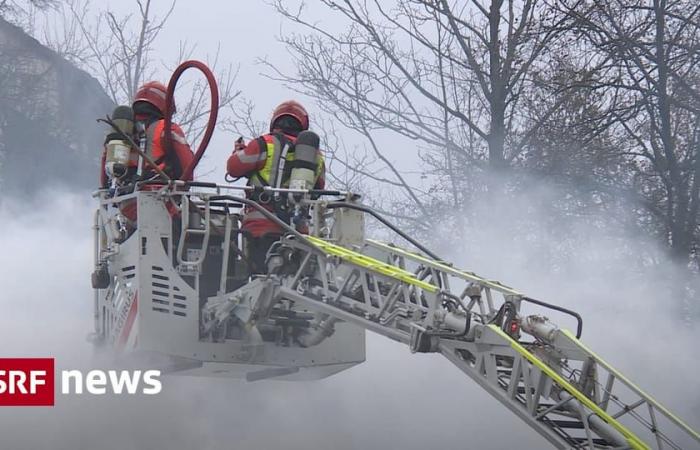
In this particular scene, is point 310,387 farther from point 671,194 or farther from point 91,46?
point 91,46

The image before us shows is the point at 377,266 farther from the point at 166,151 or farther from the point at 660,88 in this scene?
the point at 660,88

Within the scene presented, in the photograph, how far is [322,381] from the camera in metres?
12.9

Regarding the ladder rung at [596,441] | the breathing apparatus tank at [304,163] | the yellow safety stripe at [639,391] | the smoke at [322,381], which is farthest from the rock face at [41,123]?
the ladder rung at [596,441]

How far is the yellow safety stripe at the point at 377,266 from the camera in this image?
8641mm

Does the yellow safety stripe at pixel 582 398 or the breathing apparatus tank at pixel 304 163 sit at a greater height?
the breathing apparatus tank at pixel 304 163

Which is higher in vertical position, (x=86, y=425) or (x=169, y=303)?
(x=169, y=303)

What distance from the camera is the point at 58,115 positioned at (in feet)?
81.1

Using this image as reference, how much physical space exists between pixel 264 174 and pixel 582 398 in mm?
4074

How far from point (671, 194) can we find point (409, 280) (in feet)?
27.3

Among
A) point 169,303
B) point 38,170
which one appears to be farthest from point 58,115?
point 169,303

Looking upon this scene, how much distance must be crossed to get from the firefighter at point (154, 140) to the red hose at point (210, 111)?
0.12 m

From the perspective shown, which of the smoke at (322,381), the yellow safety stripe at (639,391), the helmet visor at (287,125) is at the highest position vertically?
the helmet visor at (287,125)

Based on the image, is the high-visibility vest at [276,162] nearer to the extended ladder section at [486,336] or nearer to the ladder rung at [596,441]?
the extended ladder section at [486,336]

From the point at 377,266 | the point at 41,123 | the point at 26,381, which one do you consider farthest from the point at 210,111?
the point at 41,123
